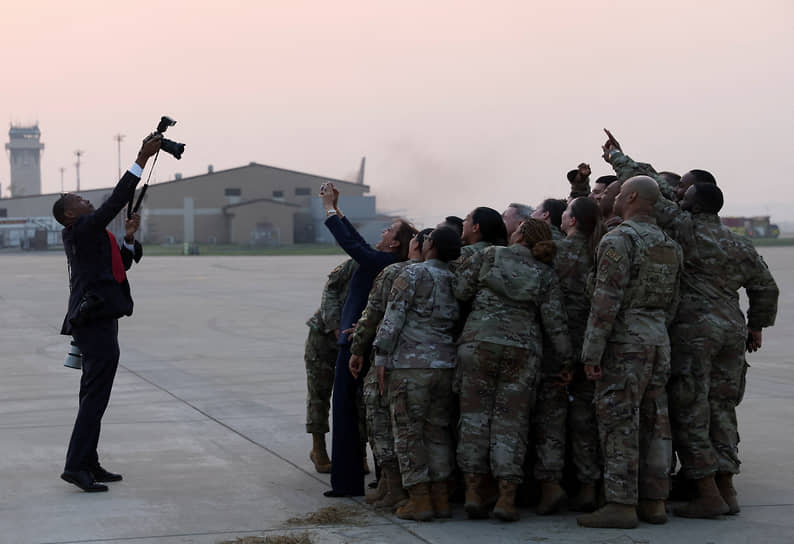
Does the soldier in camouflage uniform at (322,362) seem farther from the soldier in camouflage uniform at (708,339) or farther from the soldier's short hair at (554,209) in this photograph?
the soldier in camouflage uniform at (708,339)

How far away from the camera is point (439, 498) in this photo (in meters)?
6.03

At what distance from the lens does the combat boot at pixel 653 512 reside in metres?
5.84

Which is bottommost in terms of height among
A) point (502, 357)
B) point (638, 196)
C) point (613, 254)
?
point (502, 357)

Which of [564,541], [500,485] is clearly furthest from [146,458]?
[564,541]

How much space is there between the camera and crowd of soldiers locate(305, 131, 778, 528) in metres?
5.79

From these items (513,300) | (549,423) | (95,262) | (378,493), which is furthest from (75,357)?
(549,423)

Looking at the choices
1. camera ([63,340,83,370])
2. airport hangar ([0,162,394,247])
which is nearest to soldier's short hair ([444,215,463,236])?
A: camera ([63,340,83,370])

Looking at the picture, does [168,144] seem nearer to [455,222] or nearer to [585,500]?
[455,222]

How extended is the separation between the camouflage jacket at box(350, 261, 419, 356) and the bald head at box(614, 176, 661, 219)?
4.45 ft

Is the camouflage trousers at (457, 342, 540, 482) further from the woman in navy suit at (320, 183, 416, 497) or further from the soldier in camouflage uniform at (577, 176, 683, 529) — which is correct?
the woman in navy suit at (320, 183, 416, 497)

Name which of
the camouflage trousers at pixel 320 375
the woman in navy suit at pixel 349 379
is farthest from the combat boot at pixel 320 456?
the woman in navy suit at pixel 349 379

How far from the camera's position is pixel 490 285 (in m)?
5.94

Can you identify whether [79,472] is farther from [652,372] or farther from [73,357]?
[652,372]

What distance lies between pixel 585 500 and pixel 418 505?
1.00 meters
